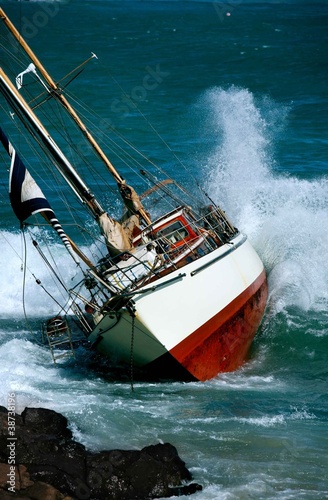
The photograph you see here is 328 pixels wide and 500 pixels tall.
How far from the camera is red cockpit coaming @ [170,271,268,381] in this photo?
1878cm

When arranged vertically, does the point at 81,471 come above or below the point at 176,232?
below

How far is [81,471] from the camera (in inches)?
542

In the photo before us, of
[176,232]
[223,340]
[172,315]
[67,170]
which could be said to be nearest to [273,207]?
[176,232]

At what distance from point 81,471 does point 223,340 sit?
678 centimetres

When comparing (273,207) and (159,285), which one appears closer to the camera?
(159,285)

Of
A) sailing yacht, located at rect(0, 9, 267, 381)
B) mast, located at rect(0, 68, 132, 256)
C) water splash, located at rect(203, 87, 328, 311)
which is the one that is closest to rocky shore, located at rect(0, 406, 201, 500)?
sailing yacht, located at rect(0, 9, 267, 381)

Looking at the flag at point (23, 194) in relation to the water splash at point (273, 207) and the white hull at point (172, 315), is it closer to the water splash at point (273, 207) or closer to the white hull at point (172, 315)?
the white hull at point (172, 315)

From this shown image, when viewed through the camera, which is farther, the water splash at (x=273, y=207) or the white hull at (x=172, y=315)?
the water splash at (x=273, y=207)

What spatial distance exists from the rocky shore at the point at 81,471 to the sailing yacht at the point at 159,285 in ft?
13.2

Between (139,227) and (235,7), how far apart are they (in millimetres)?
64743

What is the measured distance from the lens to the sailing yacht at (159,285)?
707 inches

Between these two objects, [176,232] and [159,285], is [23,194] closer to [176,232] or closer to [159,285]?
[159,285]

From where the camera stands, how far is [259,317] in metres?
22.6

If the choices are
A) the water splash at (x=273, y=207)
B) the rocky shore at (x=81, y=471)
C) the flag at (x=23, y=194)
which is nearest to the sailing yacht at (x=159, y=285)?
the flag at (x=23, y=194)
